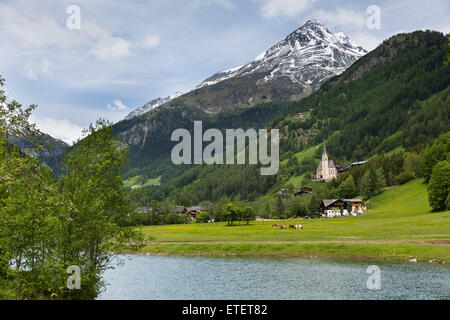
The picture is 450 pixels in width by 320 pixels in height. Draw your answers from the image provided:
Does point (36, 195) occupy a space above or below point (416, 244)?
above

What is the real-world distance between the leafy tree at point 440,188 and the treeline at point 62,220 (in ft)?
308

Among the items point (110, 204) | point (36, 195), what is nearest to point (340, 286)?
point (110, 204)

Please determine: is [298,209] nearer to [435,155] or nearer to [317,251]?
[435,155]

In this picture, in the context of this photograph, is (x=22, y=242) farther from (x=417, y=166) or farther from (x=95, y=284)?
(x=417, y=166)

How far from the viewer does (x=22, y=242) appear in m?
28.8

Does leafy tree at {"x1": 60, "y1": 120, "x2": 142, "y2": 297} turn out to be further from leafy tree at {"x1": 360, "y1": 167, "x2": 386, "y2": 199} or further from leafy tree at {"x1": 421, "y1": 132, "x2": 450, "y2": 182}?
leafy tree at {"x1": 360, "y1": 167, "x2": 386, "y2": 199}

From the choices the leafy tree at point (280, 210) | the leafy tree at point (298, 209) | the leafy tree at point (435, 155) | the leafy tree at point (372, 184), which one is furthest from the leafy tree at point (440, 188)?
the leafy tree at point (280, 210)

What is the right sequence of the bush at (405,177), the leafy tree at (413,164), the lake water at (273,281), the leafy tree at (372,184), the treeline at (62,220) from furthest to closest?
the leafy tree at (372,184)
the leafy tree at (413,164)
the bush at (405,177)
the lake water at (273,281)
the treeline at (62,220)

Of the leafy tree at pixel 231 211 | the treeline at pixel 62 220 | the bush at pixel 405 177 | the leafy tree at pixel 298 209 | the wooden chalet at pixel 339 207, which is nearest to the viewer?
the treeline at pixel 62 220

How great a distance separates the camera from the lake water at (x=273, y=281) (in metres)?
38.2

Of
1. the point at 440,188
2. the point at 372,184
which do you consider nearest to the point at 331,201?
the point at 372,184

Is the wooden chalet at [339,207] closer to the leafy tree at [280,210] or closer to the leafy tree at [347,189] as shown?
the leafy tree at [347,189]
